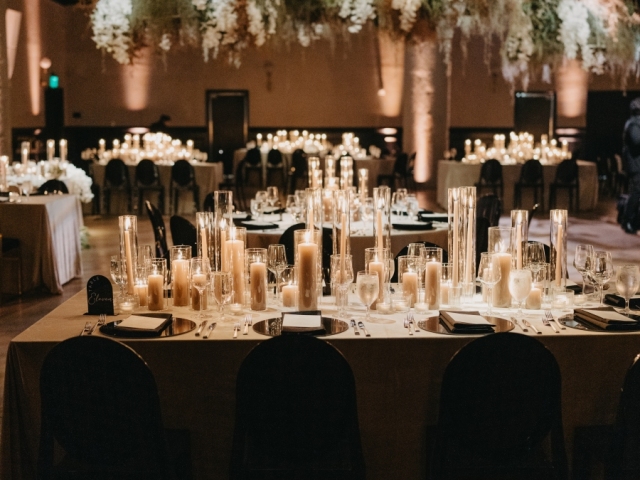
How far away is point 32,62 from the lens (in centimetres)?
1469

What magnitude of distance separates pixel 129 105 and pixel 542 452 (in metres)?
15.5

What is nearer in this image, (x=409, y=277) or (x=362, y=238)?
(x=409, y=277)

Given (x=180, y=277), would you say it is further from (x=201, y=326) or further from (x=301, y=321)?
(x=301, y=321)

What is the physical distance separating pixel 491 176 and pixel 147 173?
5143mm

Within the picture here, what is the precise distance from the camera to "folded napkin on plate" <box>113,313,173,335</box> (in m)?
2.64

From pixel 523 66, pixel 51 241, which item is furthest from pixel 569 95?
pixel 51 241

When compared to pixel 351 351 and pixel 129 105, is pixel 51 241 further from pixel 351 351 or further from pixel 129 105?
pixel 129 105

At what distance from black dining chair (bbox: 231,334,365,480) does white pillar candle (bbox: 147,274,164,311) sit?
849 mm

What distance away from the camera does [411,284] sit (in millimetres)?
3049

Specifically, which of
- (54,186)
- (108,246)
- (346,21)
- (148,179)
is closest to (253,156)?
(148,179)

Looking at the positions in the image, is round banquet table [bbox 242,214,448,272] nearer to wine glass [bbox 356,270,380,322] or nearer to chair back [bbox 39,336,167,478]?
wine glass [bbox 356,270,380,322]

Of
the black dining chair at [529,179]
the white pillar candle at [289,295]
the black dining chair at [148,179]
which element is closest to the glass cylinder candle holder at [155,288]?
the white pillar candle at [289,295]

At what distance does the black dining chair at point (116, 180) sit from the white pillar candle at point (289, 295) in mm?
9098

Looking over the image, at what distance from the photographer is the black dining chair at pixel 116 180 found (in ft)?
38.3
